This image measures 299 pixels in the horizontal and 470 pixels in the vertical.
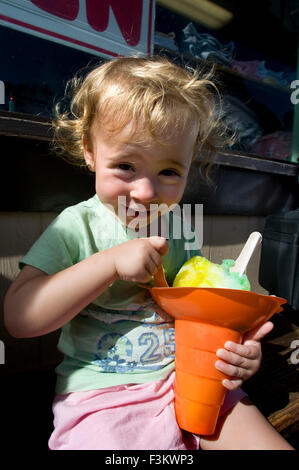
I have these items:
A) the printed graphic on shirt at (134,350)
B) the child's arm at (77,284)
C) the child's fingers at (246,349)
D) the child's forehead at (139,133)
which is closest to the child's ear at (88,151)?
the child's forehead at (139,133)

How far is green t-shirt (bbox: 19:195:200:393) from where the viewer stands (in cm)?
76

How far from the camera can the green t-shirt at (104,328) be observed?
756 mm

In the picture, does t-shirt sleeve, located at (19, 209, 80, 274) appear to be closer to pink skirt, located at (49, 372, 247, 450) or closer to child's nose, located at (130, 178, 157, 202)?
child's nose, located at (130, 178, 157, 202)

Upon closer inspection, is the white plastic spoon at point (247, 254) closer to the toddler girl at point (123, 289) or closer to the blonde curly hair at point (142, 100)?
the toddler girl at point (123, 289)

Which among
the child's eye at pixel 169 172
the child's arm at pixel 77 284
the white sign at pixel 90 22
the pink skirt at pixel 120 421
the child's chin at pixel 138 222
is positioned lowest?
the pink skirt at pixel 120 421

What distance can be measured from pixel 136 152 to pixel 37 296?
379 millimetres

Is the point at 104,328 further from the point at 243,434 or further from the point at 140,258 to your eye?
the point at 243,434

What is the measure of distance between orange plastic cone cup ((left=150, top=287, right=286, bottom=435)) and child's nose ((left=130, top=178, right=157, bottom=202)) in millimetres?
211

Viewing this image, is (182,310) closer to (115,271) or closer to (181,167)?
(115,271)

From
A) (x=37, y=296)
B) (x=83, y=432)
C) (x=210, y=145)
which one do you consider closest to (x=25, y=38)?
(x=210, y=145)

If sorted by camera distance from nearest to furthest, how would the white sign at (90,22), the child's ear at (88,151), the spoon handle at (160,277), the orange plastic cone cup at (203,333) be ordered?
the orange plastic cone cup at (203,333) < the spoon handle at (160,277) < the child's ear at (88,151) < the white sign at (90,22)

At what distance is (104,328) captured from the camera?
2.64ft

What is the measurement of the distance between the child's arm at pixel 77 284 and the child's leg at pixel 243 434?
0.42m

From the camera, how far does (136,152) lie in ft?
2.34
